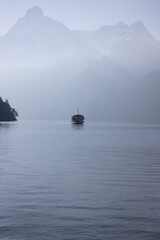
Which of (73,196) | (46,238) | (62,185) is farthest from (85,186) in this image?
(46,238)

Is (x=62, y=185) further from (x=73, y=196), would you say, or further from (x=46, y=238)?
(x=46, y=238)

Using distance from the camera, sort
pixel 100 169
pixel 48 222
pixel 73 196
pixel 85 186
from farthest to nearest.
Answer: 1. pixel 100 169
2. pixel 85 186
3. pixel 73 196
4. pixel 48 222

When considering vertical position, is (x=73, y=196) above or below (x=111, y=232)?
above

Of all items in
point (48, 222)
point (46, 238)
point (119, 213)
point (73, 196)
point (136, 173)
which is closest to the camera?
point (46, 238)

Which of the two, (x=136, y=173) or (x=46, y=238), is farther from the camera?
(x=136, y=173)

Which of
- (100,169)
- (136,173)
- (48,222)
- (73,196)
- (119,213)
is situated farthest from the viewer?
(100,169)

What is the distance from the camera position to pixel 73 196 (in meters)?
21.0

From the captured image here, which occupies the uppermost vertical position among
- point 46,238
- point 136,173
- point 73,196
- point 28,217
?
point 136,173

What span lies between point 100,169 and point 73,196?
12.8 metres

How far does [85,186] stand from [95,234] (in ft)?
33.1

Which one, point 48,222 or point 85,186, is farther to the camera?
point 85,186

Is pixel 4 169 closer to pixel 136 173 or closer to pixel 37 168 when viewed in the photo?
pixel 37 168

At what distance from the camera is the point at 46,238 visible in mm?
13727

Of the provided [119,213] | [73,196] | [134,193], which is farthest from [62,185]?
[119,213]
